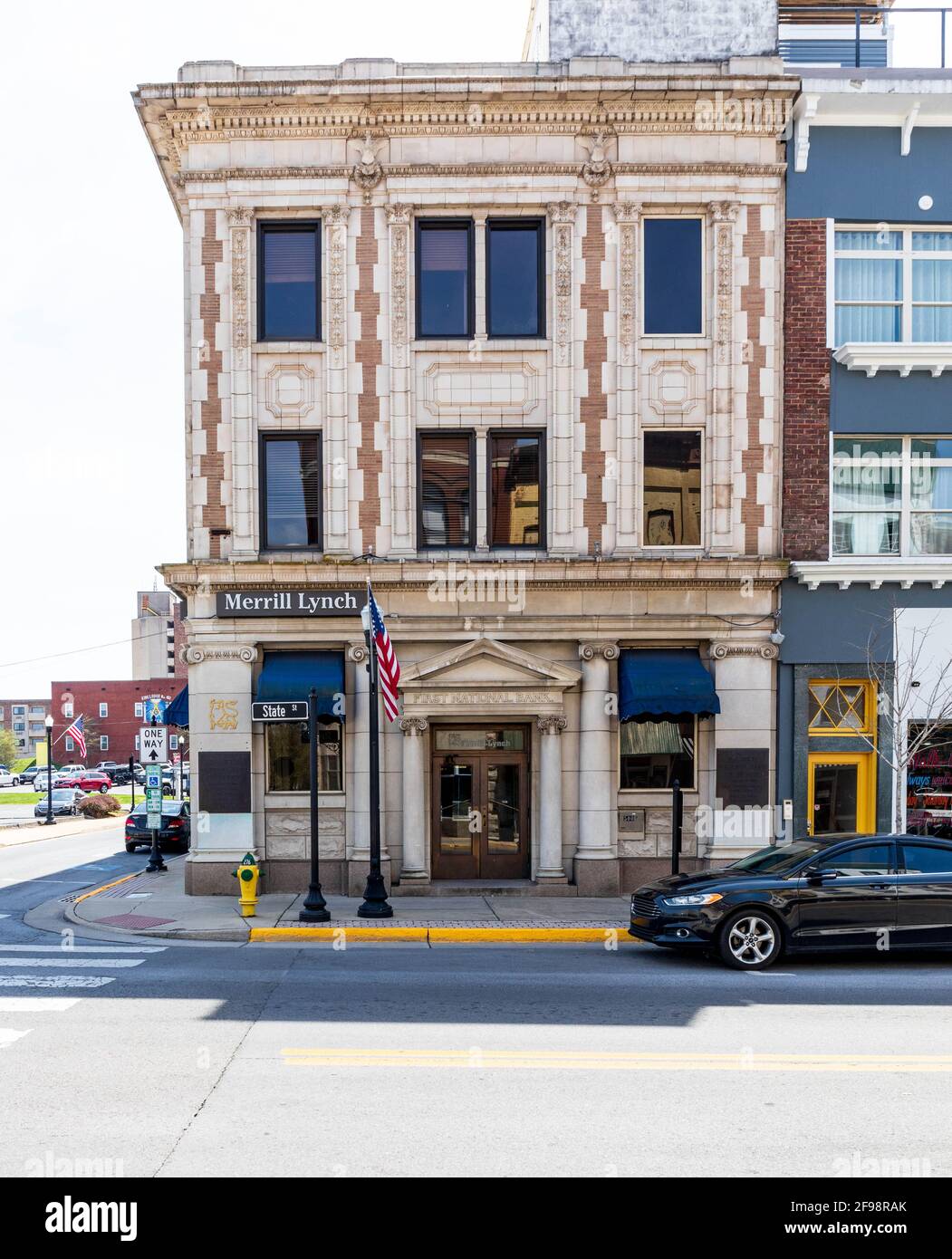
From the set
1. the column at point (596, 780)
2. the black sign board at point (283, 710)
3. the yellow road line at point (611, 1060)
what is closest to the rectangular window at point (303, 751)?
the black sign board at point (283, 710)

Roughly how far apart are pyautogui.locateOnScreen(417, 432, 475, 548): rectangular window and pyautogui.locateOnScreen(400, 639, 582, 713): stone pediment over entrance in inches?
81.2

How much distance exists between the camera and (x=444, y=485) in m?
18.6

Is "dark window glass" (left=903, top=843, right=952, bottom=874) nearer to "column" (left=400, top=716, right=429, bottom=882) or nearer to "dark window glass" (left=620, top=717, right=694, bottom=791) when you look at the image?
"dark window glass" (left=620, top=717, right=694, bottom=791)

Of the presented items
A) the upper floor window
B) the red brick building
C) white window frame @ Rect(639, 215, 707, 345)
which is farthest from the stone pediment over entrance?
the red brick building

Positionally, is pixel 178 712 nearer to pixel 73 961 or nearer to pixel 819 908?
pixel 73 961

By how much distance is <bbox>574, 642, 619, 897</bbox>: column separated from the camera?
1808cm

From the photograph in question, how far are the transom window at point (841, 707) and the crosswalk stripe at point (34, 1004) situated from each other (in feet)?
42.4

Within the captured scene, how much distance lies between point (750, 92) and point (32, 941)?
695 inches

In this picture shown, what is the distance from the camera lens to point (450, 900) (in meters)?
17.5

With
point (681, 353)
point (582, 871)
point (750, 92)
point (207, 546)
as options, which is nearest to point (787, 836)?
point (582, 871)

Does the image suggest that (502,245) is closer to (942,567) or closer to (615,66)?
(615,66)

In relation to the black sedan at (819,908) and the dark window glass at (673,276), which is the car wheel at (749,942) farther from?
the dark window glass at (673,276)

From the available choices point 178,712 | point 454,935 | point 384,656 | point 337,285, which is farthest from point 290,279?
point 454,935

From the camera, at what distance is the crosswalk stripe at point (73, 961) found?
13039 millimetres
